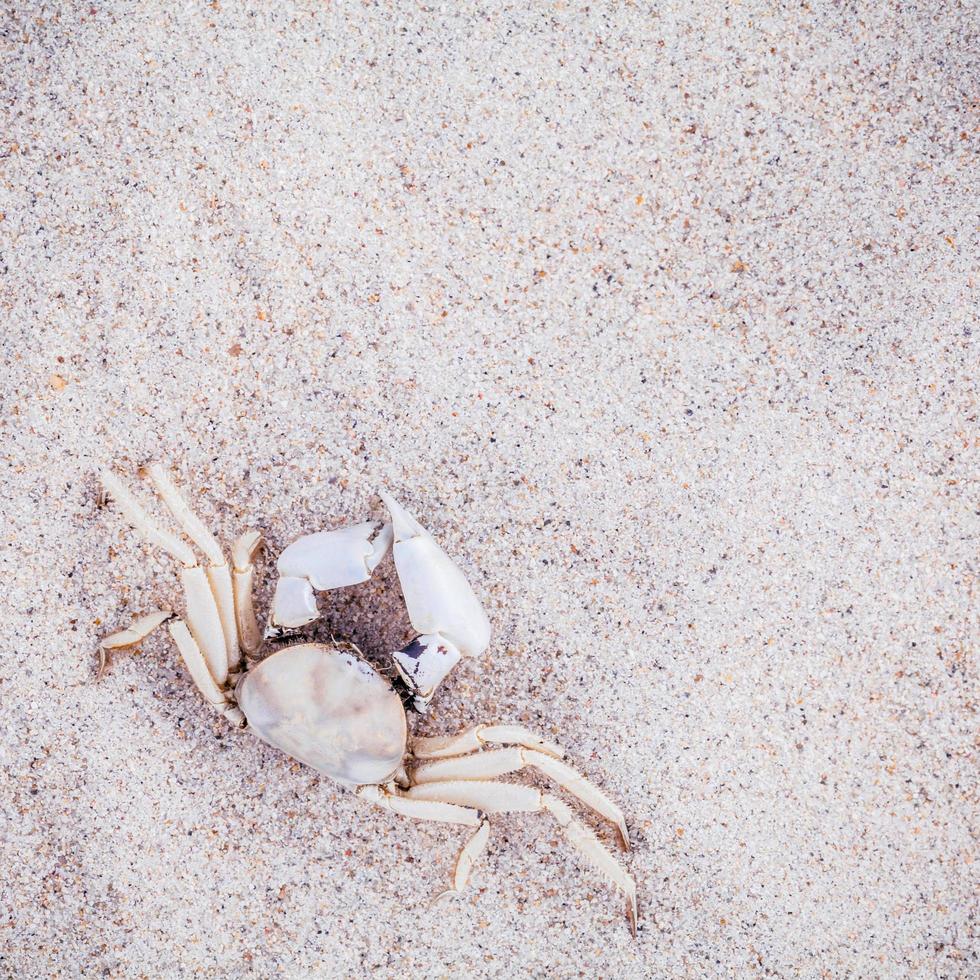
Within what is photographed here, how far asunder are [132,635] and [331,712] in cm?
45

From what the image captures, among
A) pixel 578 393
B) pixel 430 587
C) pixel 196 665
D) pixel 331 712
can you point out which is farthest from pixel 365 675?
pixel 578 393

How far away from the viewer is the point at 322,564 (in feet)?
5.28

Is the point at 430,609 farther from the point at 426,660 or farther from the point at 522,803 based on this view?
the point at 522,803

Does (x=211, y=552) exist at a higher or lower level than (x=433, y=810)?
higher

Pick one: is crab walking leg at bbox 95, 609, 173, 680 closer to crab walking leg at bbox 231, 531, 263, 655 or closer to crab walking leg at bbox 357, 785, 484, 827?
crab walking leg at bbox 231, 531, 263, 655

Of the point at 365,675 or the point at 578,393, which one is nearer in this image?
the point at 365,675

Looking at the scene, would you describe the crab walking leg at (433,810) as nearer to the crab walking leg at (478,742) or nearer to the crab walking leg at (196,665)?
the crab walking leg at (478,742)

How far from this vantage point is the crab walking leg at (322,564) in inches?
63.1

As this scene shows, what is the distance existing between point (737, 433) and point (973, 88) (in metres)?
0.89

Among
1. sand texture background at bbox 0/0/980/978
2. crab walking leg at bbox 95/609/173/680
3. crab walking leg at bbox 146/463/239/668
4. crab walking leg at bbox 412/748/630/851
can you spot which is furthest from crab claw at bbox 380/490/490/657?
crab walking leg at bbox 95/609/173/680

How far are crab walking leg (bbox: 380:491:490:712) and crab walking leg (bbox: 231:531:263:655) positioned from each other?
0.98 ft

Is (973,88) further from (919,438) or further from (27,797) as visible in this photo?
(27,797)

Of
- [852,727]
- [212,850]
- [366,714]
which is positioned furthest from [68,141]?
[852,727]

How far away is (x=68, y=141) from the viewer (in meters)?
1.71
